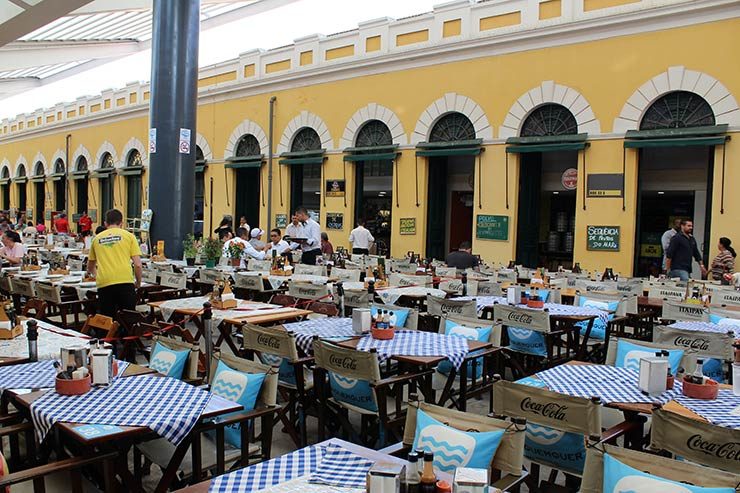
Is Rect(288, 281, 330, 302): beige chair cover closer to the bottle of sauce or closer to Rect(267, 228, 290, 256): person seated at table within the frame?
Rect(267, 228, 290, 256): person seated at table

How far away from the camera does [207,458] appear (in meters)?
3.54

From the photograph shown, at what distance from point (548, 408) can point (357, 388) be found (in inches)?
57.1

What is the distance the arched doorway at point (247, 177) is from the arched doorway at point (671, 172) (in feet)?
32.9

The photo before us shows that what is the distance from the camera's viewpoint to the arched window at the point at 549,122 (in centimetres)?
1270

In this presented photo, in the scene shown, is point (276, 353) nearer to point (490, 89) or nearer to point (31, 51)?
point (490, 89)

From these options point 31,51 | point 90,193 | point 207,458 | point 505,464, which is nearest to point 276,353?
point 207,458

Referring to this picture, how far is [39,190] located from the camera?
3097cm

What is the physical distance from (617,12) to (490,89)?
9.25ft

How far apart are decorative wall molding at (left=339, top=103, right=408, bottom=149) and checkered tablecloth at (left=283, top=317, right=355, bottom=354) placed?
32.2 ft

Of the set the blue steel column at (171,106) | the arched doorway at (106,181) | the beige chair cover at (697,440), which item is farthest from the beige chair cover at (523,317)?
the arched doorway at (106,181)

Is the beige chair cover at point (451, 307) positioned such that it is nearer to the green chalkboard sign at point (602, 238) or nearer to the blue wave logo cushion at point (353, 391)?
the blue wave logo cushion at point (353, 391)

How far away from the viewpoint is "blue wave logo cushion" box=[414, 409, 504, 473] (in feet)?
8.79

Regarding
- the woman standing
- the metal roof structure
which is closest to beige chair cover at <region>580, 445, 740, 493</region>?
the woman standing

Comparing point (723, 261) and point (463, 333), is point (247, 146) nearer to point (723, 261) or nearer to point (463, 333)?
point (723, 261)
